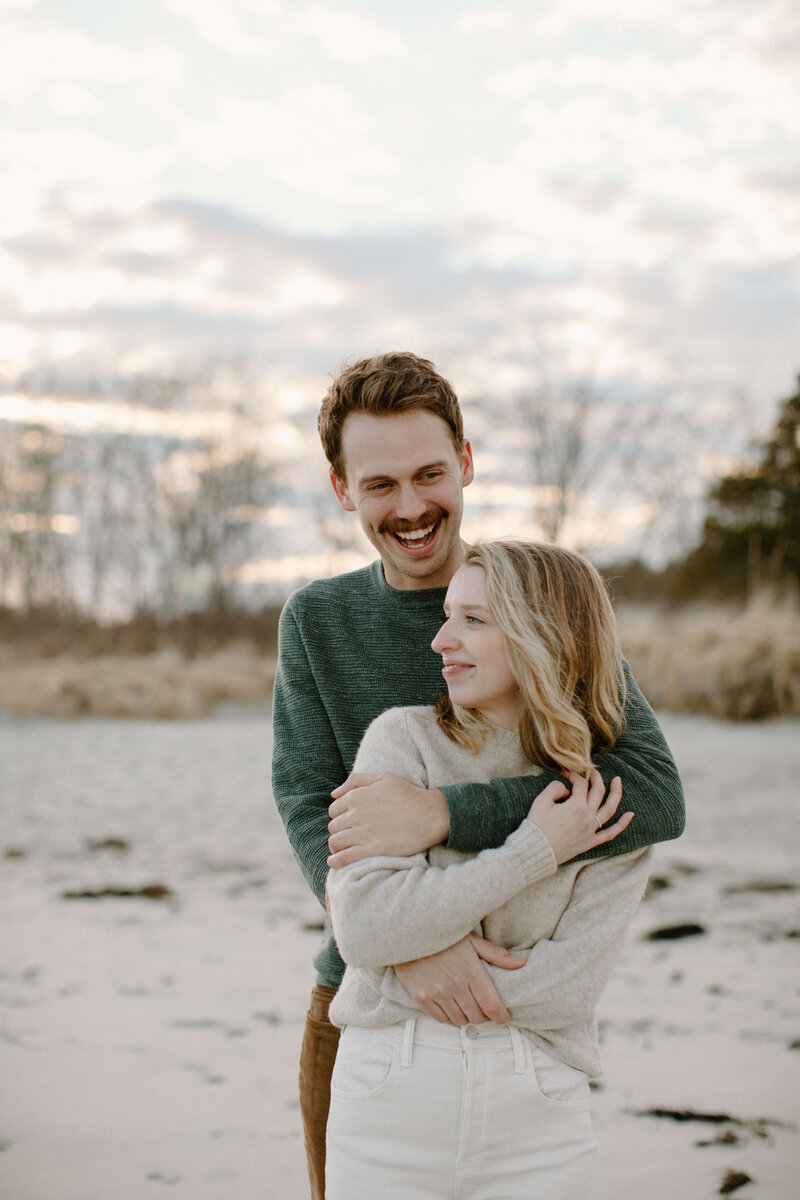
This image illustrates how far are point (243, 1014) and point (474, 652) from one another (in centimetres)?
309

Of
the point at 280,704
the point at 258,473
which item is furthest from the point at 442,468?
the point at 258,473

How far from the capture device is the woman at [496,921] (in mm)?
1540

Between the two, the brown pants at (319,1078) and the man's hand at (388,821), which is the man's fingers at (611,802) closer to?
the man's hand at (388,821)

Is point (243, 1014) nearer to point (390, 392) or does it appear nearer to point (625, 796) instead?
point (625, 796)

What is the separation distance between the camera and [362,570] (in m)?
2.40

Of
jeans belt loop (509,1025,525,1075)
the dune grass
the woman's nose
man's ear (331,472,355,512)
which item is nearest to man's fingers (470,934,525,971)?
jeans belt loop (509,1025,525,1075)

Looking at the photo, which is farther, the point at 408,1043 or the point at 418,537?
the point at 418,537

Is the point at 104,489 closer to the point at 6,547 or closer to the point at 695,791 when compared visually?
the point at 6,547

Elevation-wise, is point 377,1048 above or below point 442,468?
below

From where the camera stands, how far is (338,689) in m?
2.21

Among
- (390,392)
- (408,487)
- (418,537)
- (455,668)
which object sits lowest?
(455,668)

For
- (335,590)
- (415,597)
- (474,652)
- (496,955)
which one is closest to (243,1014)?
(335,590)

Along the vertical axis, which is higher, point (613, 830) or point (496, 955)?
point (613, 830)

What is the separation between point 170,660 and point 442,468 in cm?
1575
